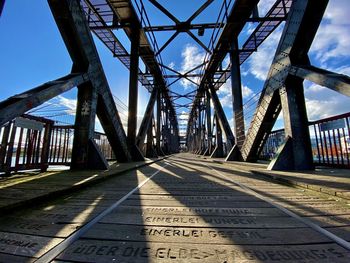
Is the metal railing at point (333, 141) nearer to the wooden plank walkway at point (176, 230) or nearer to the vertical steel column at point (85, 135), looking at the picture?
the wooden plank walkway at point (176, 230)

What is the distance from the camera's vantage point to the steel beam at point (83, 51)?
5315mm

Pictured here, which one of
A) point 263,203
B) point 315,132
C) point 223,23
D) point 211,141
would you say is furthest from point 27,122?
point 211,141

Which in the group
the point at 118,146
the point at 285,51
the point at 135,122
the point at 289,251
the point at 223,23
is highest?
the point at 223,23

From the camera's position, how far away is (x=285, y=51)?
5.92 m

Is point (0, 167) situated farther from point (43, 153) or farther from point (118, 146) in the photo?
point (118, 146)

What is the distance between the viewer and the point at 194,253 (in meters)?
1.40

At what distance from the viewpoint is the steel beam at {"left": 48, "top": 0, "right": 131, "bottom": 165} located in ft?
17.4

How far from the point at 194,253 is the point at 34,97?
4273 millimetres

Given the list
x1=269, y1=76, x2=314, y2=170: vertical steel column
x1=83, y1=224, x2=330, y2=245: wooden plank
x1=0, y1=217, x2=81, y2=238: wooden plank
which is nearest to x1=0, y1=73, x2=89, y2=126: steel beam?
x1=0, y1=217, x2=81, y2=238: wooden plank

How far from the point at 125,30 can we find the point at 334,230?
13.2 metres

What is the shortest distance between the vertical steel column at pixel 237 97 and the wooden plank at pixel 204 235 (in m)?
9.30

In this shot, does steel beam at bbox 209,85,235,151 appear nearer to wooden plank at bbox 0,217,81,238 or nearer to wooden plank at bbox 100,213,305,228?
wooden plank at bbox 100,213,305,228

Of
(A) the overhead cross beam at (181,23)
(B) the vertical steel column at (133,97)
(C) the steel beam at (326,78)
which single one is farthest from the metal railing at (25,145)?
(A) the overhead cross beam at (181,23)

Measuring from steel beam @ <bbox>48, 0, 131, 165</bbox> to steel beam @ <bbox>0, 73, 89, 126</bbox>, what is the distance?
2.28ft
